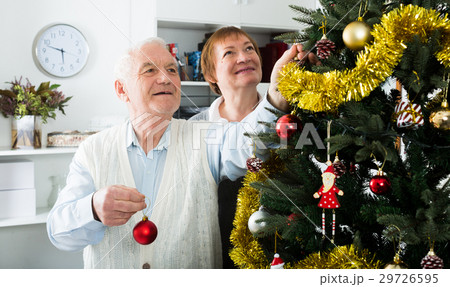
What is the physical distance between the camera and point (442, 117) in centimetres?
45

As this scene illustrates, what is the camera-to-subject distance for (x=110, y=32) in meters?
1.56

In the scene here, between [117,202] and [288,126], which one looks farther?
[117,202]

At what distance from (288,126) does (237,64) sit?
438 mm

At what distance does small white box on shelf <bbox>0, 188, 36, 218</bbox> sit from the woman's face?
0.95 m

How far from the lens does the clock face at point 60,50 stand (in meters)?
1.55

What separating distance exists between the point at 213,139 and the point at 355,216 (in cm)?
46

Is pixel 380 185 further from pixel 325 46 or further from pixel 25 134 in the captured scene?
pixel 25 134

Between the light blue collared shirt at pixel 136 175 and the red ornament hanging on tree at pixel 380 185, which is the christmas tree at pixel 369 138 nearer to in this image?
the red ornament hanging on tree at pixel 380 185

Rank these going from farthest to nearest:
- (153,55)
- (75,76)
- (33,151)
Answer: (75,76) → (33,151) → (153,55)

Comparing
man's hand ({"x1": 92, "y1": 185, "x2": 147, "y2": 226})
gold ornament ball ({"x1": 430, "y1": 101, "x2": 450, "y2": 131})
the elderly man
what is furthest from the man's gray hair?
gold ornament ball ({"x1": 430, "y1": 101, "x2": 450, "y2": 131})

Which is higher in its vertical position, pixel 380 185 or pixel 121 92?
pixel 121 92

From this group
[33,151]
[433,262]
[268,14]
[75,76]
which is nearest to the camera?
[433,262]

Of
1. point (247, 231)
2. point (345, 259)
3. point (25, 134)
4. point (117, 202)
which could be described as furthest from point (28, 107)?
point (345, 259)

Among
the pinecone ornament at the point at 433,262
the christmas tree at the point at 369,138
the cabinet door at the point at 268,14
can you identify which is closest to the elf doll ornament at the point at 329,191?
the christmas tree at the point at 369,138
